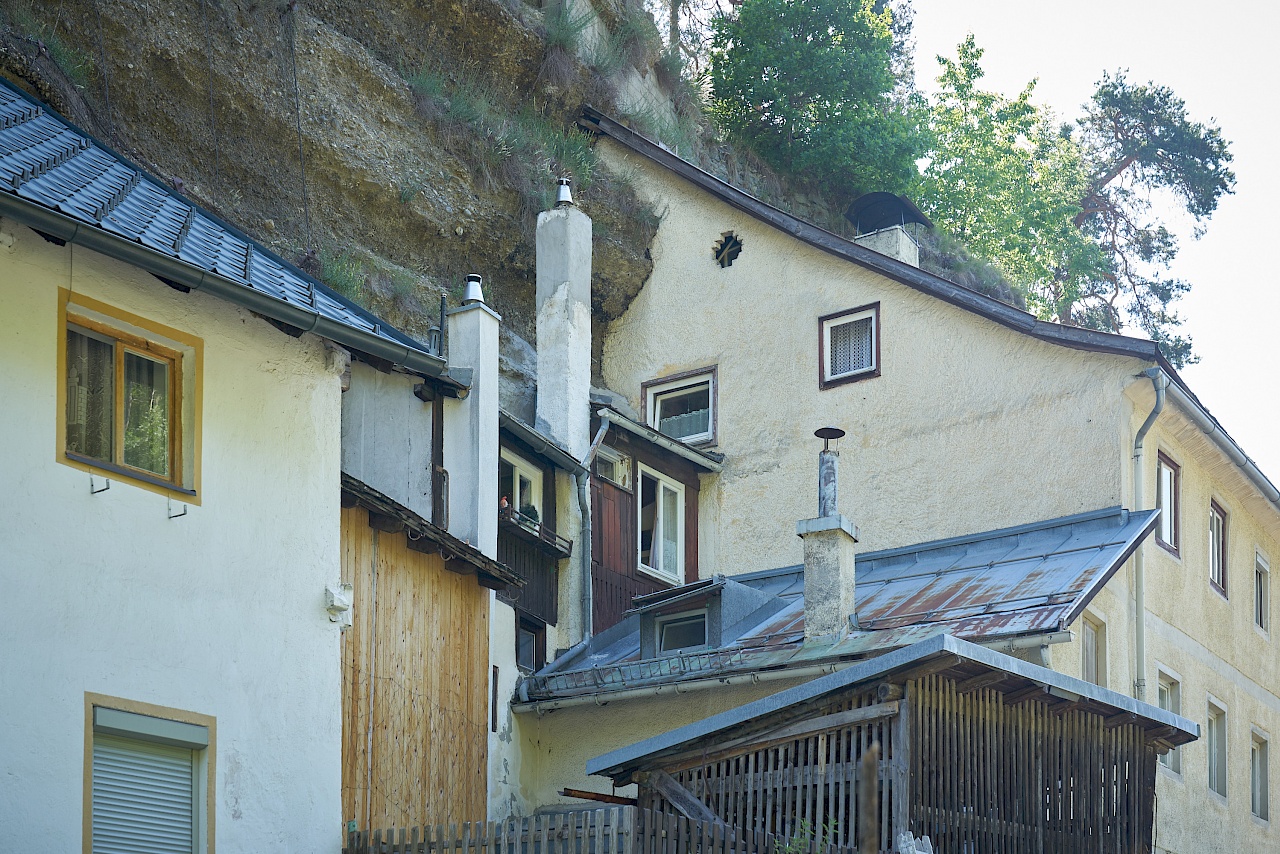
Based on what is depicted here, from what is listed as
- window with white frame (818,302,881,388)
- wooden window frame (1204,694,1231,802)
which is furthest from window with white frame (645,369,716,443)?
wooden window frame (1204,694,1231,802)

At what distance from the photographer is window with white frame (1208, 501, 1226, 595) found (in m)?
22.0

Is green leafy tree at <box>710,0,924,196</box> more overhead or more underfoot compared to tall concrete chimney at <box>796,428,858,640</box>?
more overhead

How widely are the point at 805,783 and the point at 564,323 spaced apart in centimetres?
1015

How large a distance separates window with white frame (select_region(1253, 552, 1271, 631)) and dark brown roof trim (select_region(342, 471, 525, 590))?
1244 centimetres

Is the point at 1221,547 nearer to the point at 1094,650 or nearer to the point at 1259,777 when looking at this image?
the point at 1259,777

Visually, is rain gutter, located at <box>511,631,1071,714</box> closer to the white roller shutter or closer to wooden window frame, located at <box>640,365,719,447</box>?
wooden window frame, located at <box>640,365,719,447</box>

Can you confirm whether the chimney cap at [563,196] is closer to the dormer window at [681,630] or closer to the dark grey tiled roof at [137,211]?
Result: the dormer window at [681,630]

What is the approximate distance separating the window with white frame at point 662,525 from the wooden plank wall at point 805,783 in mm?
8760

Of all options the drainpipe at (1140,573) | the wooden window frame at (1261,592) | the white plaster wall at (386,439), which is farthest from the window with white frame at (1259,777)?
the white plaster wall at (386,439)

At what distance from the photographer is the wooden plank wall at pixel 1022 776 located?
43.5 feet

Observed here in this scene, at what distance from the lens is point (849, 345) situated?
23031 mm

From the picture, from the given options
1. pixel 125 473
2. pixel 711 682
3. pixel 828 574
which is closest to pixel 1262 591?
pixel 828 574

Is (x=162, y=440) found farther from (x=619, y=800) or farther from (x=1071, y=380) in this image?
(x=1071, y=380)

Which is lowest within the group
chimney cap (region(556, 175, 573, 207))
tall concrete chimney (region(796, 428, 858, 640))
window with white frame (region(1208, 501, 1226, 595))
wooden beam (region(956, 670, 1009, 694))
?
wooden beam (region(956, 670, 1009, 694))
